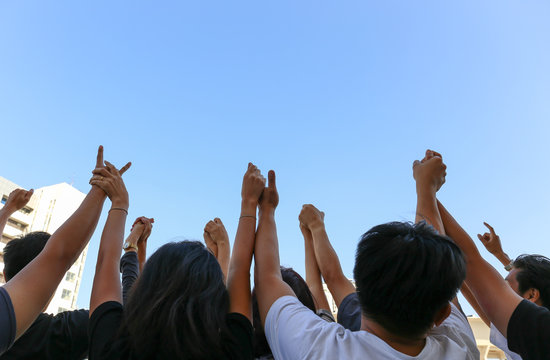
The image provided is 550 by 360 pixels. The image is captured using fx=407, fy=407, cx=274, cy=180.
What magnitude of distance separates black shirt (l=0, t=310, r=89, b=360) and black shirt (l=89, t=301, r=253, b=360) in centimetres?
55

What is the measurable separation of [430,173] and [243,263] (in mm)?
936

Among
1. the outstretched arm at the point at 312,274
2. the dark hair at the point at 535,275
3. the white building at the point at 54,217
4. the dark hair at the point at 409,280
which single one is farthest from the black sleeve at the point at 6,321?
the white building at the point at 54,217

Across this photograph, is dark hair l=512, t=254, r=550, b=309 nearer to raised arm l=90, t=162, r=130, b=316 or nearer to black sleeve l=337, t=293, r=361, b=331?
black sleeve l=337, t=293, r=361, b=331

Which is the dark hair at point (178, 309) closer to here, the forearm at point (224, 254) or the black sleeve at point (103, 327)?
the black sleeve at point (103, 327)

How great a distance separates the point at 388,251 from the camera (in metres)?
1.17

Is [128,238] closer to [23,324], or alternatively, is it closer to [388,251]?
[23,324]

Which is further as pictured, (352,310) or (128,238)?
(128,238)

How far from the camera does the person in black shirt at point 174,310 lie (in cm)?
120

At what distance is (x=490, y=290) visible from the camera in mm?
1417

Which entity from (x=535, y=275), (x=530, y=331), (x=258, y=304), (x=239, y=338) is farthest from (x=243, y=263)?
(x=535, y=275)

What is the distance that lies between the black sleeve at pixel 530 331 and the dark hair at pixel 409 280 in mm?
302

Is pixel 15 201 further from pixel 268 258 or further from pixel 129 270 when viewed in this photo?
pixel 268 258

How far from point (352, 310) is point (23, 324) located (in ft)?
3.83

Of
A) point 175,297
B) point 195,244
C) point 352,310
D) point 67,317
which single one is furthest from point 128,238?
point 352,310
